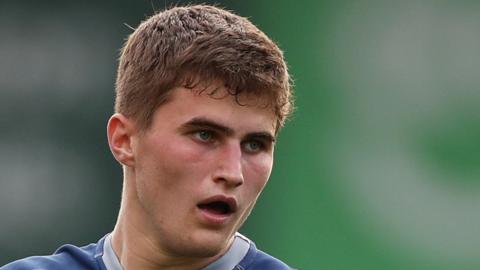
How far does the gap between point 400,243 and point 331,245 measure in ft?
1.26

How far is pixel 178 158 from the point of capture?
9.00 feet

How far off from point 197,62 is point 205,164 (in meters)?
0.25

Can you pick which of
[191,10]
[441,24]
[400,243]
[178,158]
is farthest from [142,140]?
[441,24]

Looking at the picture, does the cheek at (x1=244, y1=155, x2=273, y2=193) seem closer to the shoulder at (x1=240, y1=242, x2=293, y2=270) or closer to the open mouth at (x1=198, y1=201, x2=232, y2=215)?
the open mouth at (x1=198, y1=201, x2=232, y2=215)

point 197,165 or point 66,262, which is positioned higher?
point 197,165

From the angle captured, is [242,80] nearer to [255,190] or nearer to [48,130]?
[255,190]

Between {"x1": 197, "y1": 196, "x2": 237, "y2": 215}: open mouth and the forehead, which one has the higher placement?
the forehead

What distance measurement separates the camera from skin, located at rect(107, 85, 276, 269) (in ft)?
8.91

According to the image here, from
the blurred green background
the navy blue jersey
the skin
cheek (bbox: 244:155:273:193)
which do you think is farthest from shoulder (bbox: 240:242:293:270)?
the blurred green background

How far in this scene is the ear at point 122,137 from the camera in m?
2.90

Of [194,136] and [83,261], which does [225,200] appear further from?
[83,261]

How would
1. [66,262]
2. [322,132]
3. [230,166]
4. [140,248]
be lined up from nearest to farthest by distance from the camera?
[230,166] → [140,248] → [66,262] → [322,132]

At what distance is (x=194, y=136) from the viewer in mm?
2744

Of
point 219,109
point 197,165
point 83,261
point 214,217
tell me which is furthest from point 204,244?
point 83,261
